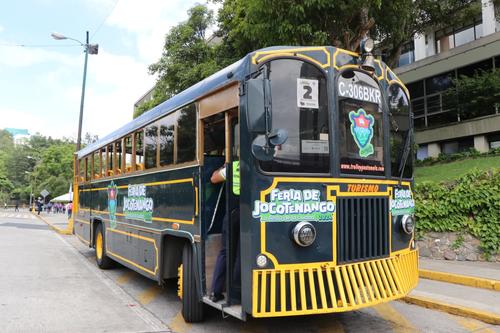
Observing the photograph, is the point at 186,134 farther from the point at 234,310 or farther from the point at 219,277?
the point at 234,310

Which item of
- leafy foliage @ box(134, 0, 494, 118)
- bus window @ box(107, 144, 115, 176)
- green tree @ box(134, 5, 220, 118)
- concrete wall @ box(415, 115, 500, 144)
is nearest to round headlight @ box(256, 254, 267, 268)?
leafy foliage @ box(134, 0, 494, 118)

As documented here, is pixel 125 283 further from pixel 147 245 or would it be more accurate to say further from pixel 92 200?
pixel 92 200

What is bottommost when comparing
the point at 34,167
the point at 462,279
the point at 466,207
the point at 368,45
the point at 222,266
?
the point at 462,279

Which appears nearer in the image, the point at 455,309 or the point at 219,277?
the point at 219,277

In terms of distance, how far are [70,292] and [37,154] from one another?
100 m

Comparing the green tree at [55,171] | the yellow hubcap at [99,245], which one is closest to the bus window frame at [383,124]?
the yellow hubcap at [99,245]

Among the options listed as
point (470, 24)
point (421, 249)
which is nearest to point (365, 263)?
point (421, 249)

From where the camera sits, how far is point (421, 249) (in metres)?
10.5

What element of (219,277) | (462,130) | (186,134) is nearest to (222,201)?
(219,277)

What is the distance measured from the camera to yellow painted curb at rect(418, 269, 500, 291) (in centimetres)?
743

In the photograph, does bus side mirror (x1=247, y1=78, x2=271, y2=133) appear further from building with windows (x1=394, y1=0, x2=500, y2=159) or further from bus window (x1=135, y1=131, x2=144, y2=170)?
building with windows (x1=394, y1=0, x2=500, y2=159)

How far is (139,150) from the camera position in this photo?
7.82 metres

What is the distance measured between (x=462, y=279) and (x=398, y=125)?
3843 millimetres

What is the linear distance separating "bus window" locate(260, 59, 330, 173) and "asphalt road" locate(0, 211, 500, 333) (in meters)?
2.17
